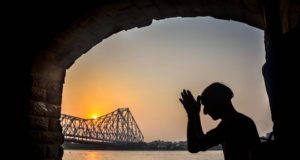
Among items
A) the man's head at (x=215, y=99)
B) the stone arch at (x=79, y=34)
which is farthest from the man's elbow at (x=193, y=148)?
the stone arch at (x=79, y=34)

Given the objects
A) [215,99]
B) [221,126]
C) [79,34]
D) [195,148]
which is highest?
[79,34]

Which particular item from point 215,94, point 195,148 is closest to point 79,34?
point 215,94

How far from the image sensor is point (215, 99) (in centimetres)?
175

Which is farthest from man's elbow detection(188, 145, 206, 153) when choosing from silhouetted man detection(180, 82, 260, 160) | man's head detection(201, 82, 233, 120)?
man's head detection(201, 82, 233, 120)

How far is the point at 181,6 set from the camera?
302cm

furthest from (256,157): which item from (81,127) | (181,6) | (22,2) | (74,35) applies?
(81,127)

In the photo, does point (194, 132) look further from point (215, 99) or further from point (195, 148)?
point (215, 99)

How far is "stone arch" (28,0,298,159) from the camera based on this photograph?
2.89 meters

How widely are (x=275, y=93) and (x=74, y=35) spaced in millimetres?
2382

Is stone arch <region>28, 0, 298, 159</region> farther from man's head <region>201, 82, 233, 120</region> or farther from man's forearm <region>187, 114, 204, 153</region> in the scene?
man's forearm <region>187, 114, 204, 153</region>

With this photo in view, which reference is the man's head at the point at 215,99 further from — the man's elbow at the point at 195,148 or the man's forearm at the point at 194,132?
the man's elbow at the point at 195,148

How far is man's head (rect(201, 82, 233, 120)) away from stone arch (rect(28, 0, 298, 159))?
1221 millimetres

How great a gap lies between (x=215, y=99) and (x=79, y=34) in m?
1.88

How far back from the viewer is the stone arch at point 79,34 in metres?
2.89
